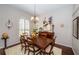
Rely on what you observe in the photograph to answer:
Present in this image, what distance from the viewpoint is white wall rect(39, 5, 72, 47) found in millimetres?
1900

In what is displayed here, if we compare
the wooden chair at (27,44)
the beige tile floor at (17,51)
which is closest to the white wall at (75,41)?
the beige tile floor at (17,51)

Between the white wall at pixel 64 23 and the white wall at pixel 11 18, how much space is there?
435 mm

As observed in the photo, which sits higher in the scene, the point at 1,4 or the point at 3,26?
the point at 1,4

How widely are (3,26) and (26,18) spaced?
1.54 feet

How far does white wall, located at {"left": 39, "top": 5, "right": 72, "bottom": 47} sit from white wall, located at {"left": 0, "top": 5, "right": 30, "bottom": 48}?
0.44 metres

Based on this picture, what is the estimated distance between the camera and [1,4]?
6.31ft

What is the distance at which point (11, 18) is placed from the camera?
1.92 meters

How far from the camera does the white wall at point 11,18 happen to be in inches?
75.2

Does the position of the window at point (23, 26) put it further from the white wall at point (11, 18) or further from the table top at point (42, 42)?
the table top at point (42, 42)

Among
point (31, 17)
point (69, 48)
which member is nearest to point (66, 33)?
point (69, 48)

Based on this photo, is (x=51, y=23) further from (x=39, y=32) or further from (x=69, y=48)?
(x=69, y=48)

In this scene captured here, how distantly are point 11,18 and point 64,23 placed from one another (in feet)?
3.35

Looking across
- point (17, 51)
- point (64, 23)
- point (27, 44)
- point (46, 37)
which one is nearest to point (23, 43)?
point (27, 44)

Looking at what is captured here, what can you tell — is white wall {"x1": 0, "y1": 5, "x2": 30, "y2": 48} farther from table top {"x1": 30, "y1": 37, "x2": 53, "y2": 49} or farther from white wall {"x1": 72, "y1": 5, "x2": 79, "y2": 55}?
white wall {"x1": 72, "y1": 5, "x2": 79, "y2": 55}
